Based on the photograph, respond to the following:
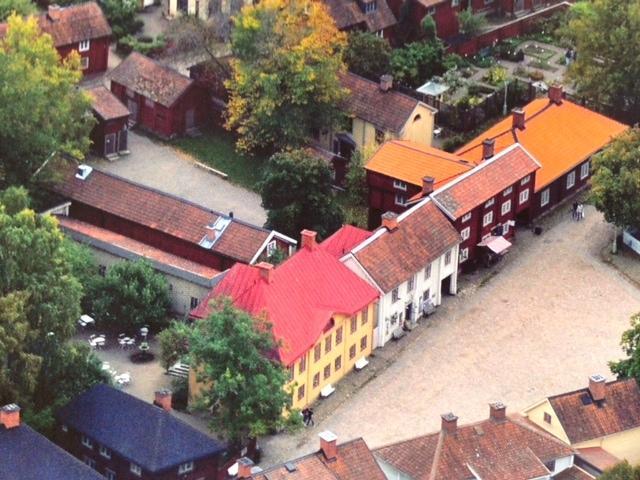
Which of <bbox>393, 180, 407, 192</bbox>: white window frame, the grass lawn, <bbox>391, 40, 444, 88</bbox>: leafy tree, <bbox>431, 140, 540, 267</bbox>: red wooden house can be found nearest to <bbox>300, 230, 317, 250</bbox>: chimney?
<bbox>431, 140, 540, 267</bbox>: red wooden house

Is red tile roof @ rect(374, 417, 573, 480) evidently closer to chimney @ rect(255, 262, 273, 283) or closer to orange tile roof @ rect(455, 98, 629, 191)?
chimney @ rect(255, 262, 273, 283)

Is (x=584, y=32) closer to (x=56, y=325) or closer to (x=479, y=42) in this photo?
(x=479, y=42)

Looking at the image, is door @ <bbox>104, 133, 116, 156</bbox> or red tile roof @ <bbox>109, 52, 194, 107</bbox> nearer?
door @ <bbox>104, 133, 116, 156</bbox>

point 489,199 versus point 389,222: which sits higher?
point 389,222

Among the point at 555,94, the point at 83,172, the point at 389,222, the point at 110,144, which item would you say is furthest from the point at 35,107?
the point at 555,94

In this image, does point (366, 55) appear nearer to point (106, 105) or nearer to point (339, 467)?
point (106, 105)

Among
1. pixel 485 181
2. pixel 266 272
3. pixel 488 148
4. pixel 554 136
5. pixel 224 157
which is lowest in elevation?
pixel 224 157
